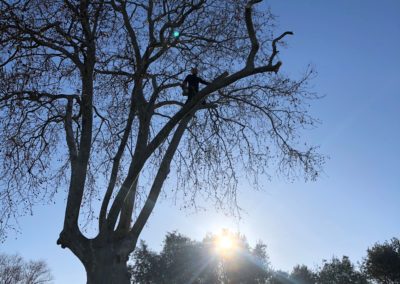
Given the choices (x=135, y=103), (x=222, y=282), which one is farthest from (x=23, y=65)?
(x=222, y=282)

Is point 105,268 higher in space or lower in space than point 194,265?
lower

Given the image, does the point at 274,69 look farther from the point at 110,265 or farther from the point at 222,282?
the point at 222,282

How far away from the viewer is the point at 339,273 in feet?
219

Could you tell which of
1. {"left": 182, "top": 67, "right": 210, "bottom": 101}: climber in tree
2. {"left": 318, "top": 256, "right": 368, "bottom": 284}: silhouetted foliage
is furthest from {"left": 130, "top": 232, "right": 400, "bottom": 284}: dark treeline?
{"left": 182, "top": 67, "right": 210, "bottom": 101}: climber in tree

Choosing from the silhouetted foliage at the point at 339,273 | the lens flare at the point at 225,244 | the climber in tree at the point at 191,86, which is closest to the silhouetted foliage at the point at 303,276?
the silhouetted foliage at the point at 339,273

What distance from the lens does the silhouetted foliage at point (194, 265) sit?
190ft

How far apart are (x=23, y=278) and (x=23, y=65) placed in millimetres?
81095

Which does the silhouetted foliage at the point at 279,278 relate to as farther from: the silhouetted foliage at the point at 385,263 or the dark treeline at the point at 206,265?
the silhouetted foliage at the point at 385,263

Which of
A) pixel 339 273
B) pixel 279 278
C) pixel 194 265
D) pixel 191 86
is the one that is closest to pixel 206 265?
pixel 194 265

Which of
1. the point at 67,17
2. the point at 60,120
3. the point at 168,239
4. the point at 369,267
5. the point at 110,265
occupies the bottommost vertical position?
the point at 110,265

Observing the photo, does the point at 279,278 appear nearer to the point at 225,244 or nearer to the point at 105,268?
the point at 225,244

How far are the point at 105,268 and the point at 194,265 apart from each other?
51522 millimetres

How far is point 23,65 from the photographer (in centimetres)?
870

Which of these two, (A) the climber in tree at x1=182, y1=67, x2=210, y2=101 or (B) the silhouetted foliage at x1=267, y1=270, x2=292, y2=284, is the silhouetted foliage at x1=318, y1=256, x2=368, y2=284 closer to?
(B) the silhouetted foliage at x1=267, y1=270, x2=292, y2=284
